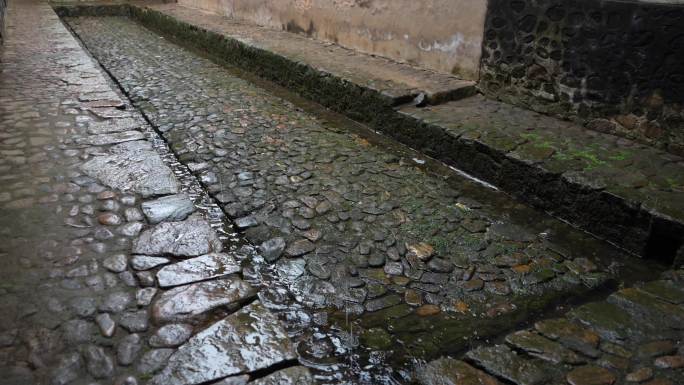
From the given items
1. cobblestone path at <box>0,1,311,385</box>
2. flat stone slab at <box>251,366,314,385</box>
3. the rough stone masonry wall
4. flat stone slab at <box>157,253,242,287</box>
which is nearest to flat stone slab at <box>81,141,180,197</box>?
cobblestone path at <box>0,1,311,385</box>

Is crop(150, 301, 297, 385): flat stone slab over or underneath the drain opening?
underneath

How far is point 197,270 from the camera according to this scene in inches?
94.3

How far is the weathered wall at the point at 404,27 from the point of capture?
4820 mm

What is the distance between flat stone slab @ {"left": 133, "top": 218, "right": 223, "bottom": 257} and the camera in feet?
8.25

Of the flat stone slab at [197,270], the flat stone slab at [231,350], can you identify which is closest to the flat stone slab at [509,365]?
the flat stone slab at [231,350]

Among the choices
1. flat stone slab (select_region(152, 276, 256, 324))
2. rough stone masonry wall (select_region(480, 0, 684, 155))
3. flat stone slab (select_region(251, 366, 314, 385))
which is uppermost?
rough stone masonry wall (select_region(480, 0, 684, 155))

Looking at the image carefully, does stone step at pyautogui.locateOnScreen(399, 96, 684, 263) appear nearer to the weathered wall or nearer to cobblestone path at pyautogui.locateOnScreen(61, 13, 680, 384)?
cobblestone path at pyautogui.locateOnScreen(61, 13, 680, 384)

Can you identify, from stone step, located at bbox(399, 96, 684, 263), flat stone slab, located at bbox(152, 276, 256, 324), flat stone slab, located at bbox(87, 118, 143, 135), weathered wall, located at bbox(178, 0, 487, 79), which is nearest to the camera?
flat stone slab, located at bbox(152, 276, 256, 324)

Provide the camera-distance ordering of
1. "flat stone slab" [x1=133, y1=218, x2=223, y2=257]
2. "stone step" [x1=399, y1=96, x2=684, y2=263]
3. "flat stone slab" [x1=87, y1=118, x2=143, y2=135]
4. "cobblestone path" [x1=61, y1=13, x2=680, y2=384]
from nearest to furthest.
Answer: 1. "cobblestone path" [x1=61, y1=13, x2=680, y2=384]
2. "flat stone slab" [x1=133, y1=218, x2=223, y2=257]
3. "stone step" [x1=399, y1=96, x2=684, y2=263]
4. "flat stone slab" [x1=87, y1=118, x2=143, y2=135]

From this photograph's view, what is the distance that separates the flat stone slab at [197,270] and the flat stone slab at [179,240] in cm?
7

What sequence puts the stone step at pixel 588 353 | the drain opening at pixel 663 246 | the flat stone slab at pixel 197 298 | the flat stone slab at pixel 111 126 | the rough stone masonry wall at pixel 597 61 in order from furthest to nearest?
1. the flat stone slab at pixel 111 126
2. the rough stone masonry wall at pixel 597 61
3. the drain opening at pixel 663 246
4. the flat stone slab at pixel 197 298
5. the stone step at pixel 588 353

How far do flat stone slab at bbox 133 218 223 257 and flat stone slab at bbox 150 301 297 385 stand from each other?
0.54 m

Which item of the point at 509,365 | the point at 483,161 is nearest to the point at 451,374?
the point at 509,365

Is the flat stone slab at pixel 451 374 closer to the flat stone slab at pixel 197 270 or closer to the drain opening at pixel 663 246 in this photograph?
the flat stone slab at pixel 197 270
